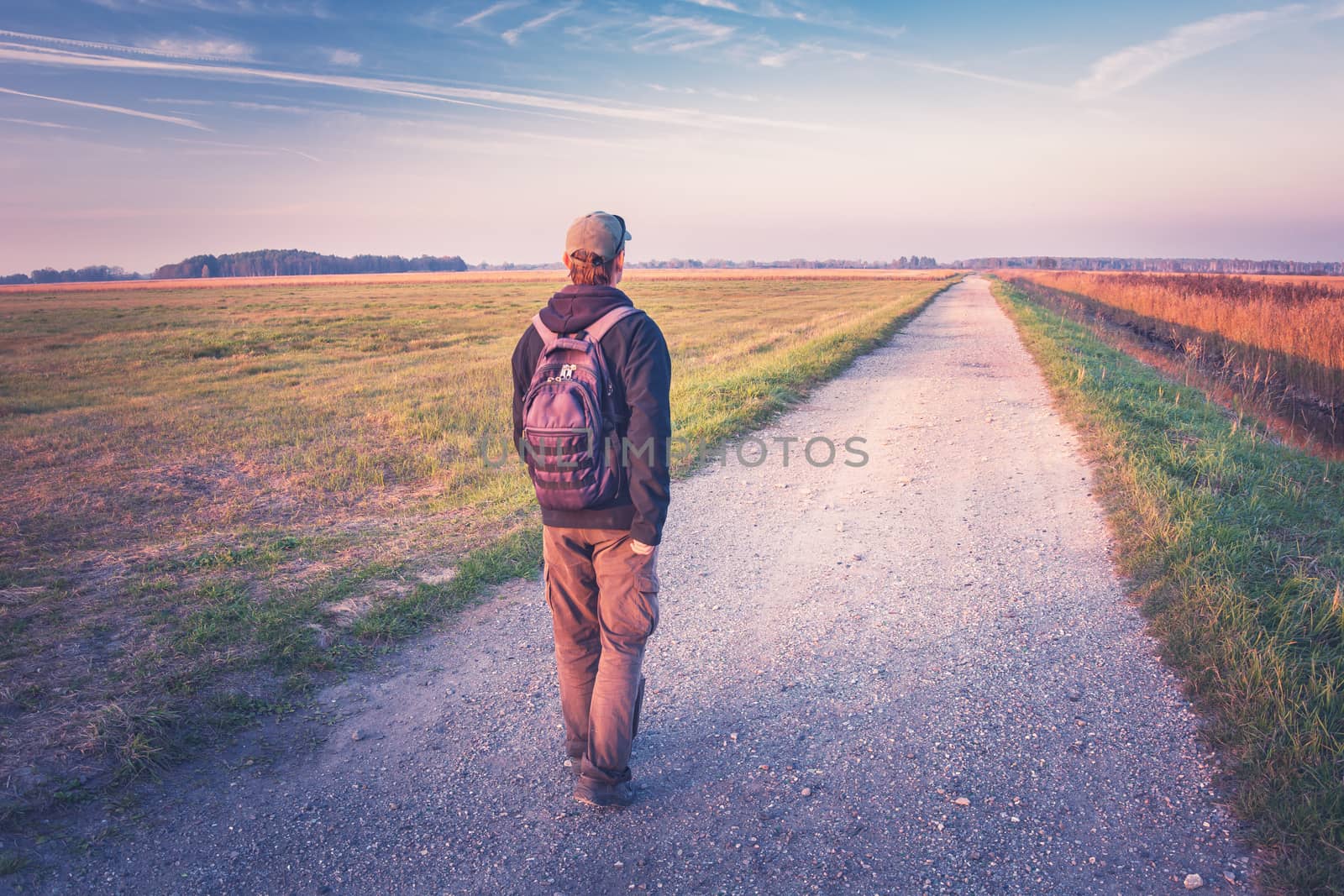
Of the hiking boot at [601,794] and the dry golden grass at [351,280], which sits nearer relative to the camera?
the hiking boot at [601,794]

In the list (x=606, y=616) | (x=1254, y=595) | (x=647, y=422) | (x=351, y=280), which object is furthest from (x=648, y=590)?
(x=351, y=280)

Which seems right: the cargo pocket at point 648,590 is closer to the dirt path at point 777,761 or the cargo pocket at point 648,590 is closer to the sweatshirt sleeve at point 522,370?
the sweatshirt sleeve at point 522,370

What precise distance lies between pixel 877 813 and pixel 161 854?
8.85 ft

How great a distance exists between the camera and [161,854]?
2.62 m

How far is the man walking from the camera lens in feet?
8.52

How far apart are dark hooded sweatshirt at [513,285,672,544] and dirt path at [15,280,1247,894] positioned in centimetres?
120

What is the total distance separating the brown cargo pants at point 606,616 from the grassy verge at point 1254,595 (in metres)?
2.26

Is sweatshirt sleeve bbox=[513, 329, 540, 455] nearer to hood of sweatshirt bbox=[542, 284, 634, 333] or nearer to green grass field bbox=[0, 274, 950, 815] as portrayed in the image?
hood of sweatshirt bbox=[542, 284, 634, 333]

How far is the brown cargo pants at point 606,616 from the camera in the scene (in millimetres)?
2770

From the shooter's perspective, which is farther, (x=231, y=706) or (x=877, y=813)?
(x=231, y=706)

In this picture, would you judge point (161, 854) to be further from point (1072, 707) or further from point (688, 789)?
point (1072, 707)

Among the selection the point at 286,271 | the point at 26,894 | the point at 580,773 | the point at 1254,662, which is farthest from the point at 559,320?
the point at 286,271

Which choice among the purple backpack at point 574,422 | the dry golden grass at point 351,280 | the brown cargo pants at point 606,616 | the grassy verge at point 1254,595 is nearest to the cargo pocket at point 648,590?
the brown cargo pants at point 606,616

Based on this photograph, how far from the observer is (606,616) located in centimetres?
280
